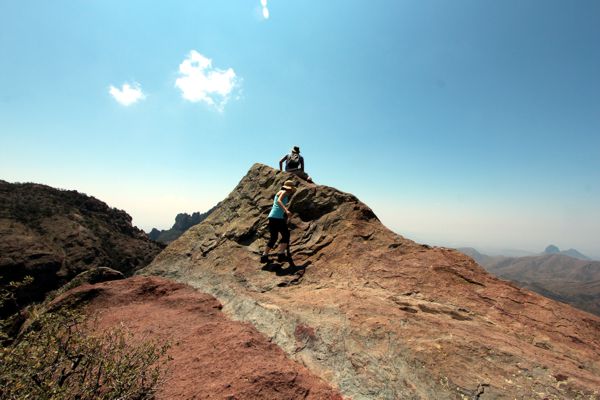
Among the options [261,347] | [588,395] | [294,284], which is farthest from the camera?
[294,284]

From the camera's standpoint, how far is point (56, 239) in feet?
253

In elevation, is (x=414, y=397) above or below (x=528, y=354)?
below

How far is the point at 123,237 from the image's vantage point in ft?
321

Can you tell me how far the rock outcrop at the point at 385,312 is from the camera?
5551 mm

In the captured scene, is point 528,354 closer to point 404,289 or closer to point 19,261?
point 404,289

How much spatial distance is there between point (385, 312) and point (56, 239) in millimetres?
95937

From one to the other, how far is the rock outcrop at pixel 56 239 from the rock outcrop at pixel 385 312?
6081 cm

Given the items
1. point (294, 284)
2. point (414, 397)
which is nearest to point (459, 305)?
point (414, 397)

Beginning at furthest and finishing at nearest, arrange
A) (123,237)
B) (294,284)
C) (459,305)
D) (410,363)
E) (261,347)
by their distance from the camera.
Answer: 1. (123,237)
2. (294,284)
3. (459,305)
4. (261,347)
5. (410,363)

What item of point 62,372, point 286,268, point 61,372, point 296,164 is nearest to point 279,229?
point 286,268

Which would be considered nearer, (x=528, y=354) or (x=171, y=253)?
(x=528, y=354)

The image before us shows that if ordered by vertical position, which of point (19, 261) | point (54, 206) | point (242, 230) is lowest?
point (19, 261)

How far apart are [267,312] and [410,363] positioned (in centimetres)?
411

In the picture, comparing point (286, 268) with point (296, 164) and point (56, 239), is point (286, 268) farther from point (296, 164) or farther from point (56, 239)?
point (56, 239)
